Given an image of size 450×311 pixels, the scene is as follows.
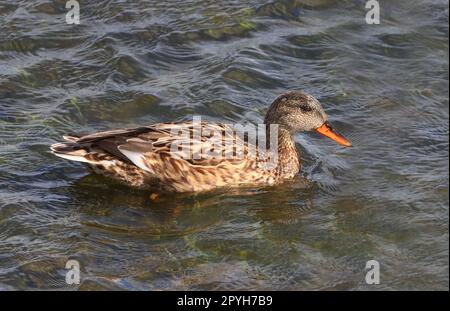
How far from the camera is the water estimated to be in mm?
8102

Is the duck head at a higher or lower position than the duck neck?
higher

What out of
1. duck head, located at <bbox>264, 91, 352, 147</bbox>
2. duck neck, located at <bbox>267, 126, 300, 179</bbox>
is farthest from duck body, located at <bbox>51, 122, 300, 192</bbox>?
duck head, located at <bbox>264, 91, 352, 147</bbox>

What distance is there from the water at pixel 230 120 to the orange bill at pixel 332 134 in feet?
0.53

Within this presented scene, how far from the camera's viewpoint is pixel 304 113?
10.0 meters

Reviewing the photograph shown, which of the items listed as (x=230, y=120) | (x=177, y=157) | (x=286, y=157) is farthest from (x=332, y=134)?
(x=177, y=157)

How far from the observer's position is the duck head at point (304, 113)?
9.97 m

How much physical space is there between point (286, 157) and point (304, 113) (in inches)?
18.9

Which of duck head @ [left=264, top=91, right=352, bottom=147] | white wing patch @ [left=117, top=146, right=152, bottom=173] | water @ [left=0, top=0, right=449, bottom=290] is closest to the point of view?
water @ [left=0, top=0, right=449, bottom=290]

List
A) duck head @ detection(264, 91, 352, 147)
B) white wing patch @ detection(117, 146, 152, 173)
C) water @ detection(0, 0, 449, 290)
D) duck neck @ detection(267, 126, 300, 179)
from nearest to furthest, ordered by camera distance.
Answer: water @ detection(0, 0, 449, 290) < white wing patch @ detection(117, 146, 152, 173) < duck neck @ detection(267, 126, 300, 179) < duck head @ detection(264, 91, 352, 147)

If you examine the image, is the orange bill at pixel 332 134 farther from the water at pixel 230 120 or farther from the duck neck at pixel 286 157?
the duck neck at pixel 286 157

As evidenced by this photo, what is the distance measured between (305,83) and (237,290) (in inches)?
157

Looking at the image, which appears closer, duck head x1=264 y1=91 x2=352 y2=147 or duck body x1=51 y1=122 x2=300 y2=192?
duck body x1=51 y1=122 x2=300 y2=192

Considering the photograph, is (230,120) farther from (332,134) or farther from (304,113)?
(332,134)

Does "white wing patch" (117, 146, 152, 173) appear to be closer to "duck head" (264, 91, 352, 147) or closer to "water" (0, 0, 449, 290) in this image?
"water" (0, 0, 449, 290)
